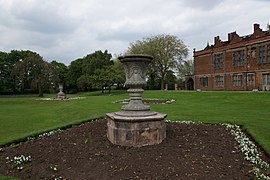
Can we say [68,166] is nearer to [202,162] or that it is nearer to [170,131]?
[202,162]

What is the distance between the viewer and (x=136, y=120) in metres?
6.91

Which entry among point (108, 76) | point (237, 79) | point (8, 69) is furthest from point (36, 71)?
point (237, 79)

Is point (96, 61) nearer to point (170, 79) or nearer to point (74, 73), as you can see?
point (74, 73)

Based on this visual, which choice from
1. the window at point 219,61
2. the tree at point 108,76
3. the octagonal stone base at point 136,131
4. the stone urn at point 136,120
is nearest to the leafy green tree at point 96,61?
the tree at point 108,76

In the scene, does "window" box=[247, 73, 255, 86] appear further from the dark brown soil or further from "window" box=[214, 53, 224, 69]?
the dark brown soil

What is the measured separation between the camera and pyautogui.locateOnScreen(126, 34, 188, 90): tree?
2110 inches

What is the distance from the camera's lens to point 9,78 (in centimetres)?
6091

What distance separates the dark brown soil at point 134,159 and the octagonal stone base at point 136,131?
0.74 feet

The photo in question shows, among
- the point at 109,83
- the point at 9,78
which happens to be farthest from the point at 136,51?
the point at 9,78

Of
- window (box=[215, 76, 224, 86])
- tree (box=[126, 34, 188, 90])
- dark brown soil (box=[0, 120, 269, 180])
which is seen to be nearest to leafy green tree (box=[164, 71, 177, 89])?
tree (box=[126, 34, 188, 90])

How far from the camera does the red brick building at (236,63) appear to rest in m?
36.5

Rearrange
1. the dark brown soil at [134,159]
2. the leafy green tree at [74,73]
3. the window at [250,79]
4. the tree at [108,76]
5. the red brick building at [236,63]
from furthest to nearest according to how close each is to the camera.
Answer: the leafy green tree at [74,73]
the tree at [108,76]
the window at [250,79]
the red brick building at [236,63]
the dark brown soil at [134,159]

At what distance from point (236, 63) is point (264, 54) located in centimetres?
522

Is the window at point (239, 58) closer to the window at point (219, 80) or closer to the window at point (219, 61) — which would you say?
the window at point (219, 61)
